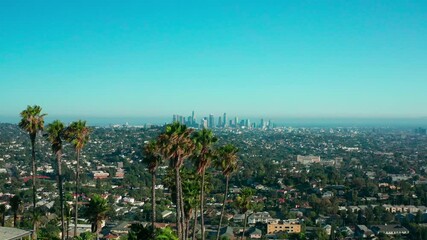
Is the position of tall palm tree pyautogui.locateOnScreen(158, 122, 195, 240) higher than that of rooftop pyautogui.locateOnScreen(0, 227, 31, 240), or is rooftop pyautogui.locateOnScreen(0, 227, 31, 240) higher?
tall palm tree pyautogui.locateOnScreen(158, 122, 195, 240)

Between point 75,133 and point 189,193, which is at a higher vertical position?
point 75,133

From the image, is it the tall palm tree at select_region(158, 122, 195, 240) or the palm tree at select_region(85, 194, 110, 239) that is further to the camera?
the palm tree at select_region(85, 194, 110, 239)

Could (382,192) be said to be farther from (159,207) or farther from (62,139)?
(62,139)

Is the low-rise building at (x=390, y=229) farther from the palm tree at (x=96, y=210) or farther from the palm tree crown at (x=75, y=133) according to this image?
the palm tree crown at (x=75, y=133)

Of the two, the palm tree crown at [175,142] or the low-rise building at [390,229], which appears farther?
the low-rise building at [390,229]

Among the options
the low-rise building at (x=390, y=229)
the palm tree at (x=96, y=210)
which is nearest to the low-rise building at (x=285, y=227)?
→ the low-rise building at (x=390, y=229)

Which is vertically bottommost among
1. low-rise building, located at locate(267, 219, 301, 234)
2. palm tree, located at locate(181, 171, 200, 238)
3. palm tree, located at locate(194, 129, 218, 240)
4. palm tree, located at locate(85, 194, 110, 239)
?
low-rise building, located at locate(267, 219, 301, 234)

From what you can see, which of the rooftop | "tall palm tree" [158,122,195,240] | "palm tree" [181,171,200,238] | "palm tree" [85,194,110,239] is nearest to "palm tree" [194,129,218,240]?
"tall palm tree" [158,122,195,240]

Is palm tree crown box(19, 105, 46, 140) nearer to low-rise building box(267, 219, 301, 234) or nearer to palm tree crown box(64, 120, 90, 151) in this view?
palm tree crown box(64, 120, 90, 151)

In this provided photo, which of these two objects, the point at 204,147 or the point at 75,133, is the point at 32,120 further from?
the point at 204,147

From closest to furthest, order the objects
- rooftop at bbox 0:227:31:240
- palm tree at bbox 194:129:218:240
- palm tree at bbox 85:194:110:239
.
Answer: palm tree at bbox 194:129:218:240 < rooftop at bbox 0:227:31:240 < palm tree at bbox 85:194:110:239

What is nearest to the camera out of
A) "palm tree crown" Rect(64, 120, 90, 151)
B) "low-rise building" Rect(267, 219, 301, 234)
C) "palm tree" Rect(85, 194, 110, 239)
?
"palm tree crown" Rect(64, 120, 90, 151)

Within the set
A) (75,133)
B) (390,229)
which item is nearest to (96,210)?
(75,133)
